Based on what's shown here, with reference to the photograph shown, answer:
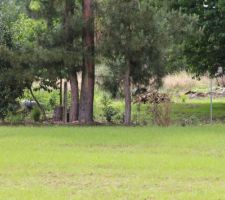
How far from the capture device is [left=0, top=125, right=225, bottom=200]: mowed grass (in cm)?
1053

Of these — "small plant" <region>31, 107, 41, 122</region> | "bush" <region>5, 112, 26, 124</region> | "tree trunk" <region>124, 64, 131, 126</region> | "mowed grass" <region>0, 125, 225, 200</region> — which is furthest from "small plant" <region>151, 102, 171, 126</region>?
"bush" <region>5, 112, 26, 124</region>

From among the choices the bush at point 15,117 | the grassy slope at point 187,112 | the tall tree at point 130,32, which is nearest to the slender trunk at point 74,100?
the grassy slope at point 187,112

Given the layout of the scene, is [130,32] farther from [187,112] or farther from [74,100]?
[187,112]

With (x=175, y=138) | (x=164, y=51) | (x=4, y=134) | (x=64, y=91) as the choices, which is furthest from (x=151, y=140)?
(x=64, y=91)

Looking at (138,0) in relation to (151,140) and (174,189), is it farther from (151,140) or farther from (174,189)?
(174,189)

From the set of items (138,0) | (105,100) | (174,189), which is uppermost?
(138,0)

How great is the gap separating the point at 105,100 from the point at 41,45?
15.4ft

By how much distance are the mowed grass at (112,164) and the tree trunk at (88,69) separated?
4.67 m

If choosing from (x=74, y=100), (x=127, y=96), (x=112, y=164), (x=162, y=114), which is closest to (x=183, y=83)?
(x=74, y=100)

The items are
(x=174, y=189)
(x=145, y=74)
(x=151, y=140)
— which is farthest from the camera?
(x=145, y=74)

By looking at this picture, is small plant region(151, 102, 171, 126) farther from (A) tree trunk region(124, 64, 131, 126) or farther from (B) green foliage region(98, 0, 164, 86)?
(B) green foliage region(98, 0, 164, 86)

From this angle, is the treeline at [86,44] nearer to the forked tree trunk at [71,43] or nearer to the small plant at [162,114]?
the forked tree trunk at [71,43]

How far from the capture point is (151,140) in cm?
1864

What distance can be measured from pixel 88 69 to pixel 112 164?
12.7 meters
